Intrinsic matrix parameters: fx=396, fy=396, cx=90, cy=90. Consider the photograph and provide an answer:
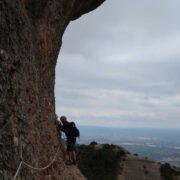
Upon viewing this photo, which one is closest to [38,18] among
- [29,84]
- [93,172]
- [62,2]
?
[62,2]

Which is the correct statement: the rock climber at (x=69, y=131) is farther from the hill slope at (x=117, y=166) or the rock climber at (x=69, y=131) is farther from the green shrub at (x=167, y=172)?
the green shrub at (x=167, y=172)

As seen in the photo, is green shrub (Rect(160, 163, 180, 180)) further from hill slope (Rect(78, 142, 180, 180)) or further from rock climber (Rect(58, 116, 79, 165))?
rock climber (Rect(58, 116, 79, 165))

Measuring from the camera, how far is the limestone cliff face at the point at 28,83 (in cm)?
1026

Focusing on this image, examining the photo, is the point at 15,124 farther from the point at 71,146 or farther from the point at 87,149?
the point at 87,149

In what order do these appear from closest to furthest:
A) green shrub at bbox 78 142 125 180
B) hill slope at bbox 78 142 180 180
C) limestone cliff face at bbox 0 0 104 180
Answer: limestone cliff face at bbox 0 0 104 180 → hill slope at bbox 78 142 180 180 → green shrub at bbox 78 142 125 180

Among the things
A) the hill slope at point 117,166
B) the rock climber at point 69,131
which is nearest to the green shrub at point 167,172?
the hill slope at point 117,166

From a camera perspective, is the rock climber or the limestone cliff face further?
the rock climber

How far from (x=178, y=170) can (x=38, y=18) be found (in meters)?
60.6

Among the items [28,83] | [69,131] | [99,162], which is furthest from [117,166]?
[28,83]

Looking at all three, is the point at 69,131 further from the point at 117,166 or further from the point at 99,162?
the point at 99,162

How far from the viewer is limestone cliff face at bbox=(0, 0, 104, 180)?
10265 mm

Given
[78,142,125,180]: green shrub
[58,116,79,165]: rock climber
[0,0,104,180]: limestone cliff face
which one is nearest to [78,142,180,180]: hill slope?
[78,142,125,180]: green shrub

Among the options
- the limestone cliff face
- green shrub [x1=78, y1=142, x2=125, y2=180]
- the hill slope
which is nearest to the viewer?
the limestone cliff face

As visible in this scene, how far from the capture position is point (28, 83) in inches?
490
